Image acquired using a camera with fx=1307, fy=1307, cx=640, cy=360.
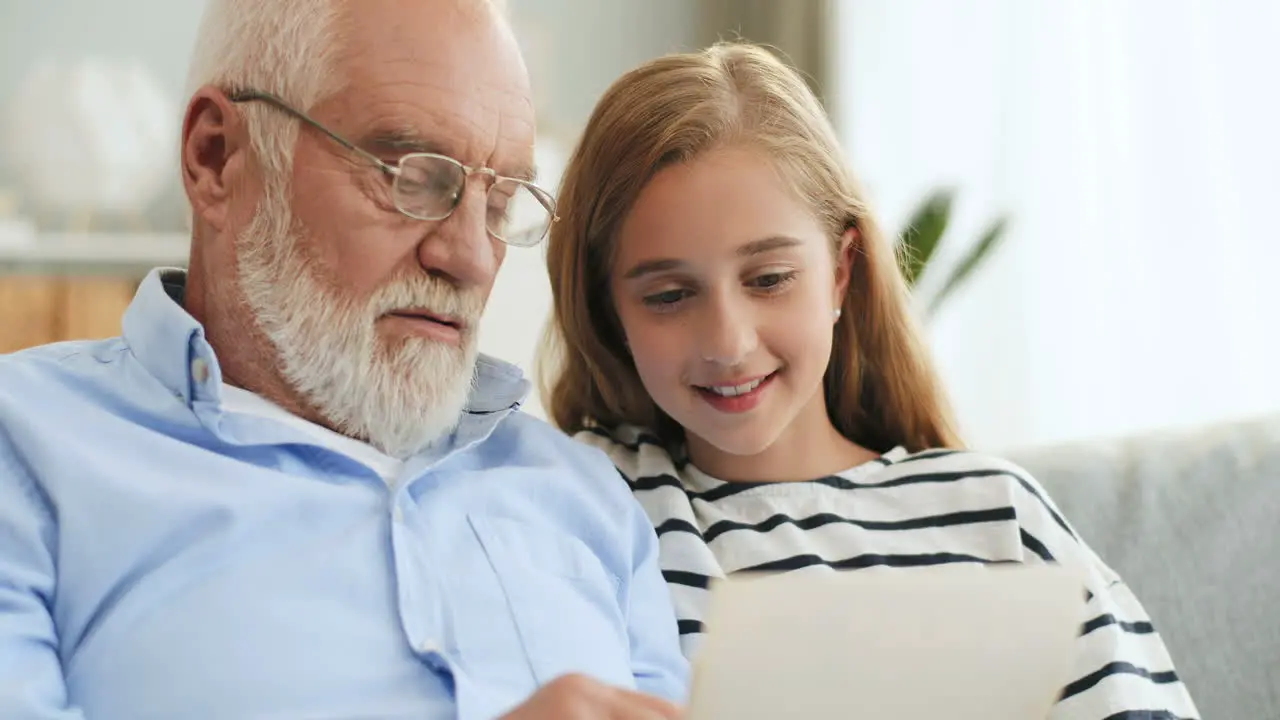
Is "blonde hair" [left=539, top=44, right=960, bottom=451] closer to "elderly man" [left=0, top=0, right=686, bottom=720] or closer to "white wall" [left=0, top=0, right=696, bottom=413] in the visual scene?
"elderly man" [left=0, top=0, right=686, bottom=720]

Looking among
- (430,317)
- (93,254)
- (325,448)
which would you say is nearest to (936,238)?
(430,317)

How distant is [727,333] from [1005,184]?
88.7 inches

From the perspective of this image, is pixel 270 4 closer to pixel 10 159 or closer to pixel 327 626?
pixel 327 626

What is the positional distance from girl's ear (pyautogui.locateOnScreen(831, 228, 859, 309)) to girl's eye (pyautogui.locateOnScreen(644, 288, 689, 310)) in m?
0.23

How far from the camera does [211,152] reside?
54.0 inches

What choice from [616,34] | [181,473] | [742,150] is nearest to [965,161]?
[616,34]

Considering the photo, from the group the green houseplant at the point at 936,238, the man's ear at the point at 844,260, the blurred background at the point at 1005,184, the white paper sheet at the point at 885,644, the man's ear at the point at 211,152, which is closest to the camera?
the white paper sheet at the point at 885,644

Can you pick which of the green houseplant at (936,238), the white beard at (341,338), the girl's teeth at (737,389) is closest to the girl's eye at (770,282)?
the girl's teeth at (737,389)

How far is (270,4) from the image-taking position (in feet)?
4.40

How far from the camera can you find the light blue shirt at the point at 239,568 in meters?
1.10

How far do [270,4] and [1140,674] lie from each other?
1162 mm

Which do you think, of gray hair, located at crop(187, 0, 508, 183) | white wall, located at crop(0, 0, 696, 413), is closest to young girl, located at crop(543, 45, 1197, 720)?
gray hair, located at crop(187, 0, 508, 183)

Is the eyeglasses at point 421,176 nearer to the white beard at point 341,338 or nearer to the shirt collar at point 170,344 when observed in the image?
the white beard at point 341,338

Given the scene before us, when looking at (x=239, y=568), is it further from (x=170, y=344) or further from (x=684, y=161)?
(x=684, y=161)
